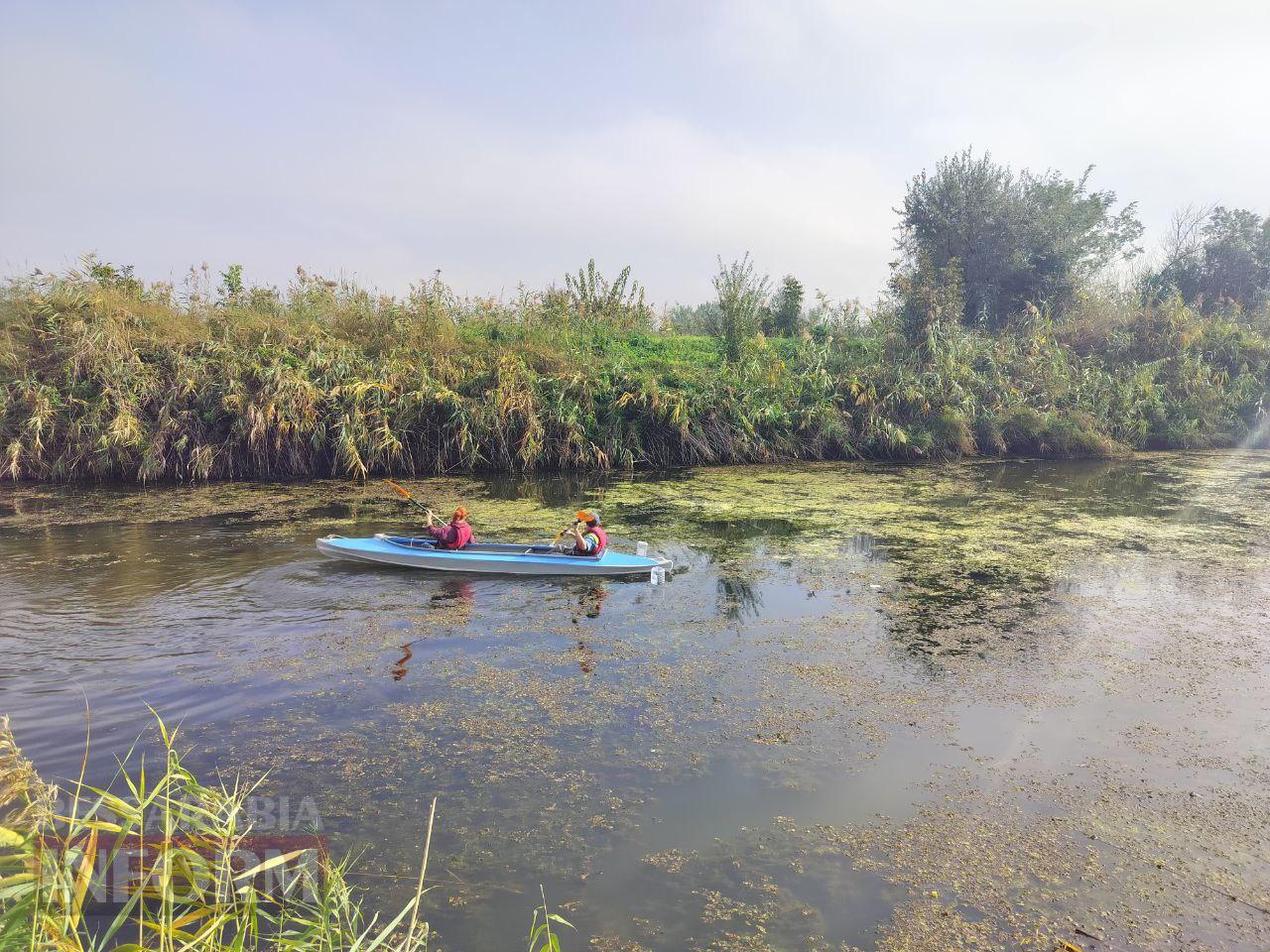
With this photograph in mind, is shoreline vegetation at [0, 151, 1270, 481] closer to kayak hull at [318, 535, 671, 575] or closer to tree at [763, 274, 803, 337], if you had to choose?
tree at [763, 274, 803, 337]

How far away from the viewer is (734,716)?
430 cm

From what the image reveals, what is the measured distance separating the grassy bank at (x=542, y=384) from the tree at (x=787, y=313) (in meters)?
0.56

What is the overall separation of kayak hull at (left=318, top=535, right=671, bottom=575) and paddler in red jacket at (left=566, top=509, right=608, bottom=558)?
7 cm

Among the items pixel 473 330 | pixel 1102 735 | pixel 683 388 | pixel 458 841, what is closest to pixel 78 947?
pixel 458 841

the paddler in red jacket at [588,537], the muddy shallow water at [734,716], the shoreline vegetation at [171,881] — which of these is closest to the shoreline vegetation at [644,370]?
the muddy shallow water at [734,716]

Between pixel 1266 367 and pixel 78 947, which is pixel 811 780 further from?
pixel 1266 367

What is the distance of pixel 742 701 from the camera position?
14.8ft

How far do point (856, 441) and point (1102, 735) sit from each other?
11115 mm

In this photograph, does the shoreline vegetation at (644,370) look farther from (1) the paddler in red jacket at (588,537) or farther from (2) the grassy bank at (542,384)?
(1) the paddler in red jacket at (588,537)

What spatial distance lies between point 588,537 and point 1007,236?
17442 mm

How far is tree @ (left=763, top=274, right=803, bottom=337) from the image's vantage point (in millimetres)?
19219

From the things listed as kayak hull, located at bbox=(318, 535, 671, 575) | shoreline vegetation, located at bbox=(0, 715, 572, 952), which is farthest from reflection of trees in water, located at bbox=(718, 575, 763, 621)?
shoreline vegetation, located at bbox=(0, 715, 572, 952)

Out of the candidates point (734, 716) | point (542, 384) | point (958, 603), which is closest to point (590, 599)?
point (734, 716)

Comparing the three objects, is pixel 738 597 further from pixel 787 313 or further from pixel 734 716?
pixel 787 313
